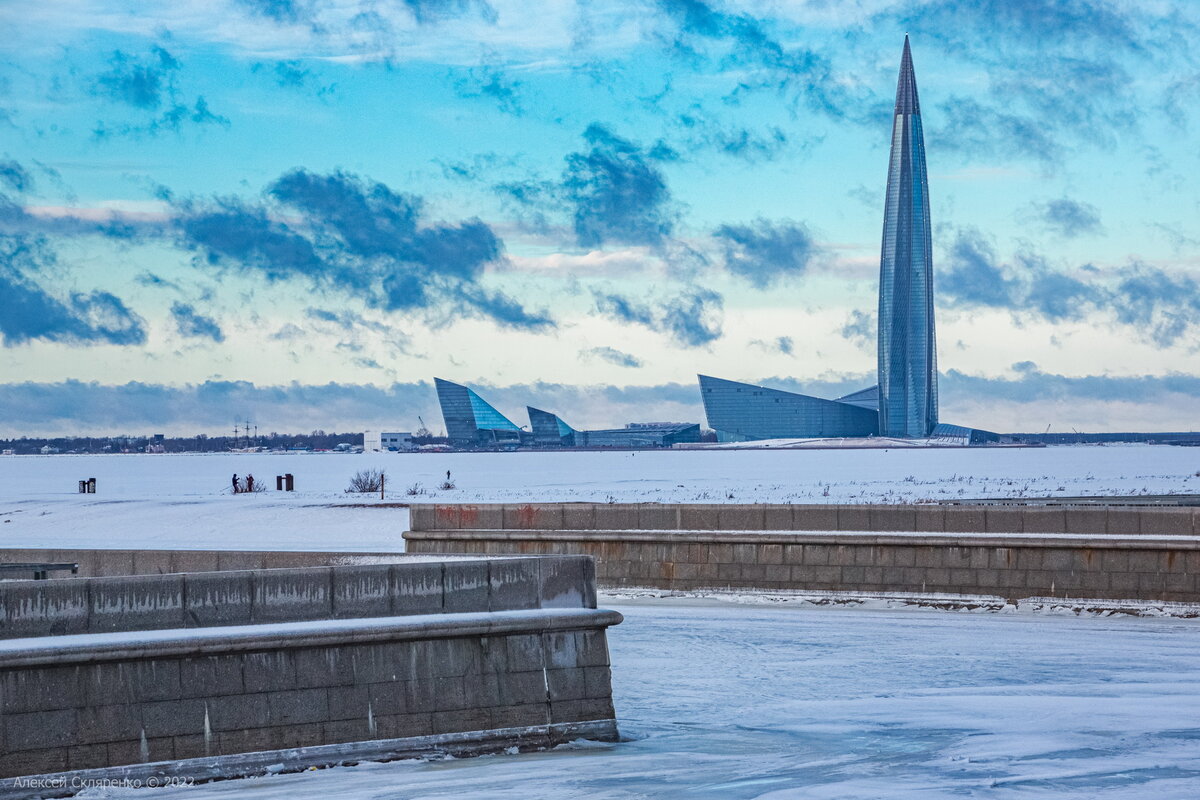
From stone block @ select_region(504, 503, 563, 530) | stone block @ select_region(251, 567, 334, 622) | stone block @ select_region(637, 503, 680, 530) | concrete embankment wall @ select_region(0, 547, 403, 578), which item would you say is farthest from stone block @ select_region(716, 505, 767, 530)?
stone block @ select_region(251, 567, 334, 622)

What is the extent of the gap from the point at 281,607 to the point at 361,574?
68 cm

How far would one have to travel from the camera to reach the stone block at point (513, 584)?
37.2ft

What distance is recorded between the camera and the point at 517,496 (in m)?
61.7

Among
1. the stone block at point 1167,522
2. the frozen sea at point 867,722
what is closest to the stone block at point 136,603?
the frozen sea at point 867,722

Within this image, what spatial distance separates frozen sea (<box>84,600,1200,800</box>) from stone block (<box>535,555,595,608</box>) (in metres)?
1.19

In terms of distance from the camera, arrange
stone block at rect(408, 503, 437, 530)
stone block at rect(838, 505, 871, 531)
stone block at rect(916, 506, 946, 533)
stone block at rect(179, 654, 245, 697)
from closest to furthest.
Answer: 1. stone block at rect(179, 654, 245, 697)
2. stone block at rect(916, 506, 946, 533)
3. stone block at rect(838, 505, 871, 531)
4. stone block at rect(408, 503, 437, 530)

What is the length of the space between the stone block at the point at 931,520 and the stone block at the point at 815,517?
55.4 inches

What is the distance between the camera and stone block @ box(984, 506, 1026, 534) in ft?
74.8

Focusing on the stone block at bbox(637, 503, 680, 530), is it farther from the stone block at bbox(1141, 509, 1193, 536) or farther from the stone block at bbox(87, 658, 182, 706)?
the stone block at bbox(87, 658, 182, 706)

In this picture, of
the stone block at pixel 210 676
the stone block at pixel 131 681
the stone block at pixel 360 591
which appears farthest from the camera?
the stone block at pixel 360 591

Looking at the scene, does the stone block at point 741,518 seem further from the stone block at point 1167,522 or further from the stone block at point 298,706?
the stone block at point 298,706

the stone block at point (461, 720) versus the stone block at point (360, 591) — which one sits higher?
the stone block at point (360, 591)

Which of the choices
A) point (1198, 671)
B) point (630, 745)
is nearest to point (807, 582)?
point (1198, 671)

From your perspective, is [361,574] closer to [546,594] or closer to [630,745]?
[546,594]
